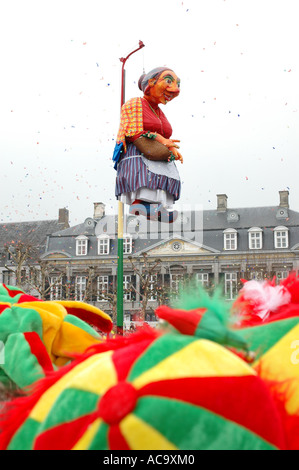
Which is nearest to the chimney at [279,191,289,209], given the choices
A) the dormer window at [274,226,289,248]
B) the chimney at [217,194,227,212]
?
the dormer window at [274,226,289,248]

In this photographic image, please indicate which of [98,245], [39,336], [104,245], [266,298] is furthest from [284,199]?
[39,336]

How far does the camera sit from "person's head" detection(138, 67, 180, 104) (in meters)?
3.05

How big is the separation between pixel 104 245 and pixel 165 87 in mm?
24152

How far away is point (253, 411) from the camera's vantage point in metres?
0.75

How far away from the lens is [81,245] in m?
27.1

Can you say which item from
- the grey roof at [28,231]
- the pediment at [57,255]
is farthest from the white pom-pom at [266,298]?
the grey roof at [28,231]

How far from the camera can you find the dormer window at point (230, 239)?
25.7m

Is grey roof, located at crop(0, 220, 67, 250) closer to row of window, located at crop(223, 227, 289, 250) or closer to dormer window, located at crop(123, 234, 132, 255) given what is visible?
dormer window, located at crop(123, 234, 132, 255)

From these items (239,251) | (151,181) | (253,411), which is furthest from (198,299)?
(239,251)

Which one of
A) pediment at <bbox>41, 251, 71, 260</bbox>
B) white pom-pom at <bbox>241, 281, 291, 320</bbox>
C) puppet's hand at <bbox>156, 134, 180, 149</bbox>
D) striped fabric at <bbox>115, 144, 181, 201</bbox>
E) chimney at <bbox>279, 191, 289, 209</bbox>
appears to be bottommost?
white pom-pom at <bbox>241, 281, 291, 320</bbox>

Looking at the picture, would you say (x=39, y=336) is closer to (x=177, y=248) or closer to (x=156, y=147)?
(x=156, y=147)

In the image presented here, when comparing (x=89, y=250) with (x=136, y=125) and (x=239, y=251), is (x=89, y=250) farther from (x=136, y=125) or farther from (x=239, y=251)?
(x=136, y=125)

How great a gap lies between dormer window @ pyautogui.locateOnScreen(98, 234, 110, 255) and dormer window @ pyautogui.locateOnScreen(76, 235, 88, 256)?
0.73 meters
